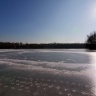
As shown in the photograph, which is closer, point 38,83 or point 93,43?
point 38,83

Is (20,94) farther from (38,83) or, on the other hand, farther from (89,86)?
(89,86)

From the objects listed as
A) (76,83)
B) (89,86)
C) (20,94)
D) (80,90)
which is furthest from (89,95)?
(20,94)

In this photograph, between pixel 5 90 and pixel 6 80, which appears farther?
pixel 6 80

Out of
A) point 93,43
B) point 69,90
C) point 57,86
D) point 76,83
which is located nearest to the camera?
point 69,90

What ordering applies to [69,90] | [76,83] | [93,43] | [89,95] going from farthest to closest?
[93,43] → [76,83] → [69,90] → [89,95]

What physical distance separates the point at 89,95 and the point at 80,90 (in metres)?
0.56

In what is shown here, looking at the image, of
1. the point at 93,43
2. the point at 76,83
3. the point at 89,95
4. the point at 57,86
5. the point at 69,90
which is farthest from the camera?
the point at 93,43

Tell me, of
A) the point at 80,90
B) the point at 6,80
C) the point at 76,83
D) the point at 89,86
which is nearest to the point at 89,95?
the point at 80,90

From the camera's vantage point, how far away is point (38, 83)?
6594mm

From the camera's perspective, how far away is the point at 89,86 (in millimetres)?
6230

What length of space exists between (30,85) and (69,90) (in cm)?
146

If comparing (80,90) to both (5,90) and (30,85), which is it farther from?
(5,90)

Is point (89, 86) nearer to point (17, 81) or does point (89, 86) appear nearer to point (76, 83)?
point (76, 83)

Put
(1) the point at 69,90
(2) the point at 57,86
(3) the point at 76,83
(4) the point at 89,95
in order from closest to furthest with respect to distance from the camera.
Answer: (4) the point at 89,95 < (1) the point at 69,90 < (2) the point at 57,86 < (3) the point at 76,83
